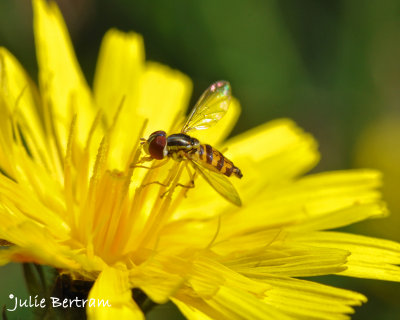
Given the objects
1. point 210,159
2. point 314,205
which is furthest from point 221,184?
point 314,205

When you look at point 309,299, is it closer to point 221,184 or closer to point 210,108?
point 221,184

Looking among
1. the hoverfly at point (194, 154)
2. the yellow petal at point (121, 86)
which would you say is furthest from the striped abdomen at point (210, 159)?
the yellow petal at point (121, 86)

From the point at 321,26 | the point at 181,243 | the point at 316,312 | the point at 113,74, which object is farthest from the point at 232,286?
the point at 321,26

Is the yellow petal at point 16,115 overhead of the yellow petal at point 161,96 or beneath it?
beneath

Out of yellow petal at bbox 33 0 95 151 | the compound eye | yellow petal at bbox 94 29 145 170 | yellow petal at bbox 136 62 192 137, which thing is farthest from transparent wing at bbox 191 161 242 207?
yellow petal at bbox 136 62 192 137

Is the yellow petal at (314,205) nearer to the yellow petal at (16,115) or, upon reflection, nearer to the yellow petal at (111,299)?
the yellow petal at (111,299)

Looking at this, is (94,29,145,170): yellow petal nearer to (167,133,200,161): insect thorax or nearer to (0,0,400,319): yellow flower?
(0,0,400,319): yellow flower
